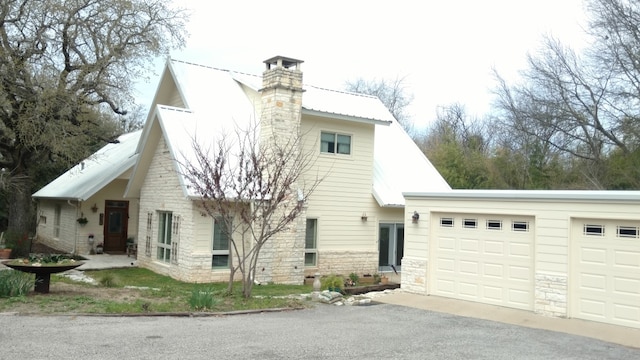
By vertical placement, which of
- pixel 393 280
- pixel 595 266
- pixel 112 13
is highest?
pixel 112 13

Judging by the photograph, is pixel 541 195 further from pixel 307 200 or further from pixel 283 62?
pixel 283 62

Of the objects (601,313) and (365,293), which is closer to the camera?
(601,313)

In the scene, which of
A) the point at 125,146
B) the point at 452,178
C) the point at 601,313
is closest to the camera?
the point at 601,313

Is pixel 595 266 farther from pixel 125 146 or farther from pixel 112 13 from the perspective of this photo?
pixel 125 146

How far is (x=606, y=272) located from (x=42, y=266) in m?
11.7

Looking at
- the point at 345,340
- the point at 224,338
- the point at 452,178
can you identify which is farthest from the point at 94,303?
the point at 452,178

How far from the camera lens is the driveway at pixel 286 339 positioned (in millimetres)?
8086

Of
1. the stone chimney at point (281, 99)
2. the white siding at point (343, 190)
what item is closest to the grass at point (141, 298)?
the white siding at point (343, 190)

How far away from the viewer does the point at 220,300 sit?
41.0 feet

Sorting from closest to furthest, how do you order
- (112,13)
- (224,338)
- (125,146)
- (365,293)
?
(224,338)
(365,293)
(112,13)
(125,146)

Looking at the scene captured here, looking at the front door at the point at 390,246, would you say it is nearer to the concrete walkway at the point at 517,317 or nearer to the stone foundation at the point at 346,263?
the stone foundation at the point at 346,263

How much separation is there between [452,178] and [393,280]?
47.6 ft

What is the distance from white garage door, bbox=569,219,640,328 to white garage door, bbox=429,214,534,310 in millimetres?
1019

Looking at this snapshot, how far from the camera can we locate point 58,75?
68.5ft
